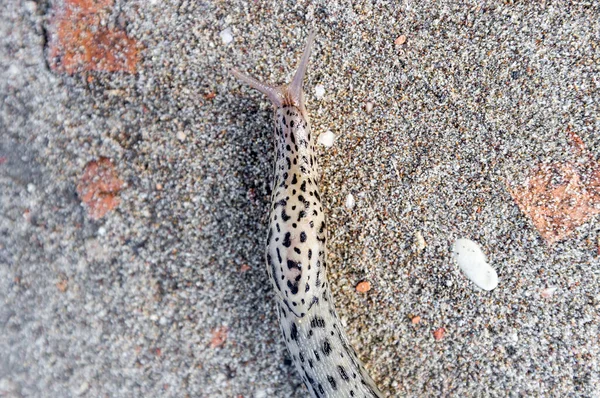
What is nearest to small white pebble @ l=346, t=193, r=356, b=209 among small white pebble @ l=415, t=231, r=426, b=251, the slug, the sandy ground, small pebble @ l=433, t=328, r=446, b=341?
the sandy ground

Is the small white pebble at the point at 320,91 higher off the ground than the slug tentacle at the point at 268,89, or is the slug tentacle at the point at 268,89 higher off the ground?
the slug tentacle at the point at 268,89

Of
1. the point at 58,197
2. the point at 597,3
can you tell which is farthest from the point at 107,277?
the point at 597,3

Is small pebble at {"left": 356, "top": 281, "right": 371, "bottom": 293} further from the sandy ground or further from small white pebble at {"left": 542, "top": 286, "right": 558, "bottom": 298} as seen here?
small white pebble at {"left": 542, "top": 286, "right": 558, "bottom": 298}

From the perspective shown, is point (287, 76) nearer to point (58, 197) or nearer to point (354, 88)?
point (354, 88)

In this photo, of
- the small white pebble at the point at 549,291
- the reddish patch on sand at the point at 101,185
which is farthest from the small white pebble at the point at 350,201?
the reddish patch on sand at the point at 101,185

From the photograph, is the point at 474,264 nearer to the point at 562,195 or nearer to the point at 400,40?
the point at 562,195

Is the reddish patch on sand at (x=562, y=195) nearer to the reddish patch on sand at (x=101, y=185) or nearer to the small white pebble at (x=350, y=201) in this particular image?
the small white pebble at (x=350, y=201)

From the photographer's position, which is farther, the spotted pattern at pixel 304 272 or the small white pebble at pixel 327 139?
the small white pebble at pixel 327 139
